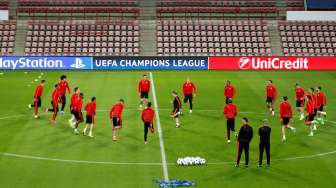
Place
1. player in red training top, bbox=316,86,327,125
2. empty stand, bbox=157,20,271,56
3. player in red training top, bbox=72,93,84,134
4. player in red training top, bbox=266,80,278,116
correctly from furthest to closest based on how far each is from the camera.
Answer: empty stand, bbox=157,20,271,56, player in red training top, bbox=266,80,278,116, player in red training top, bbox=316,86,327,125, player in red training top, bbox=72,93,84,134

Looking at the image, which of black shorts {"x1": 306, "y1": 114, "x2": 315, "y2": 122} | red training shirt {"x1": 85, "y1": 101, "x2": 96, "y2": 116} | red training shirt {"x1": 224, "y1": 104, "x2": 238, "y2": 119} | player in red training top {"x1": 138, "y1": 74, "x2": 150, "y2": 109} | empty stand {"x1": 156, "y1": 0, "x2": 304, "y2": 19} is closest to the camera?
red training shirt {"x1": 224, "y1": 104, "x2": 238, "y2": 119}

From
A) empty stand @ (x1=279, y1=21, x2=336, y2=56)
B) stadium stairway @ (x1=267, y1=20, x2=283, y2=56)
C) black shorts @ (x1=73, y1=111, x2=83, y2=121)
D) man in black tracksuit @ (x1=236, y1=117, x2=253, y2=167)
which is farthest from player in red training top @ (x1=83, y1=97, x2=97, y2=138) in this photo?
empty stand @ (x1=279, y1=21, x2=336, y2=56)

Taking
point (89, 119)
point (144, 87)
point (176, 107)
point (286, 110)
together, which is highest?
point (144, 87)

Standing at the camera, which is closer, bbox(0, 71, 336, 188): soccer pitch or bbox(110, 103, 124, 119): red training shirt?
bbox(0, 71, 336, 188): soccer pitch

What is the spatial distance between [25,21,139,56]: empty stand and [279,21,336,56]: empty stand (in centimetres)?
1388

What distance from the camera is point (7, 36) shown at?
174 ft

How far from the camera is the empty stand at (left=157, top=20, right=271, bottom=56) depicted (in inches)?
2058

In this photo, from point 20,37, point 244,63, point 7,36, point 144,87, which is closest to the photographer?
point 144,87

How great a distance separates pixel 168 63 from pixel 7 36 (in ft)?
52.9

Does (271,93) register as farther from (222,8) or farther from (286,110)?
(222,8)

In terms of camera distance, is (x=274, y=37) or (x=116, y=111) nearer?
(x=116, y=111)

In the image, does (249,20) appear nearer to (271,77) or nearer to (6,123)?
(271,77)

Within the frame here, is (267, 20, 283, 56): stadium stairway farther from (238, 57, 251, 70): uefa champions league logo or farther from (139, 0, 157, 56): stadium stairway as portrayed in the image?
(139, 0, 157, 56): stadium stairway

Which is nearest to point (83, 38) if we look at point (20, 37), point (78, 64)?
point (20, 37)
